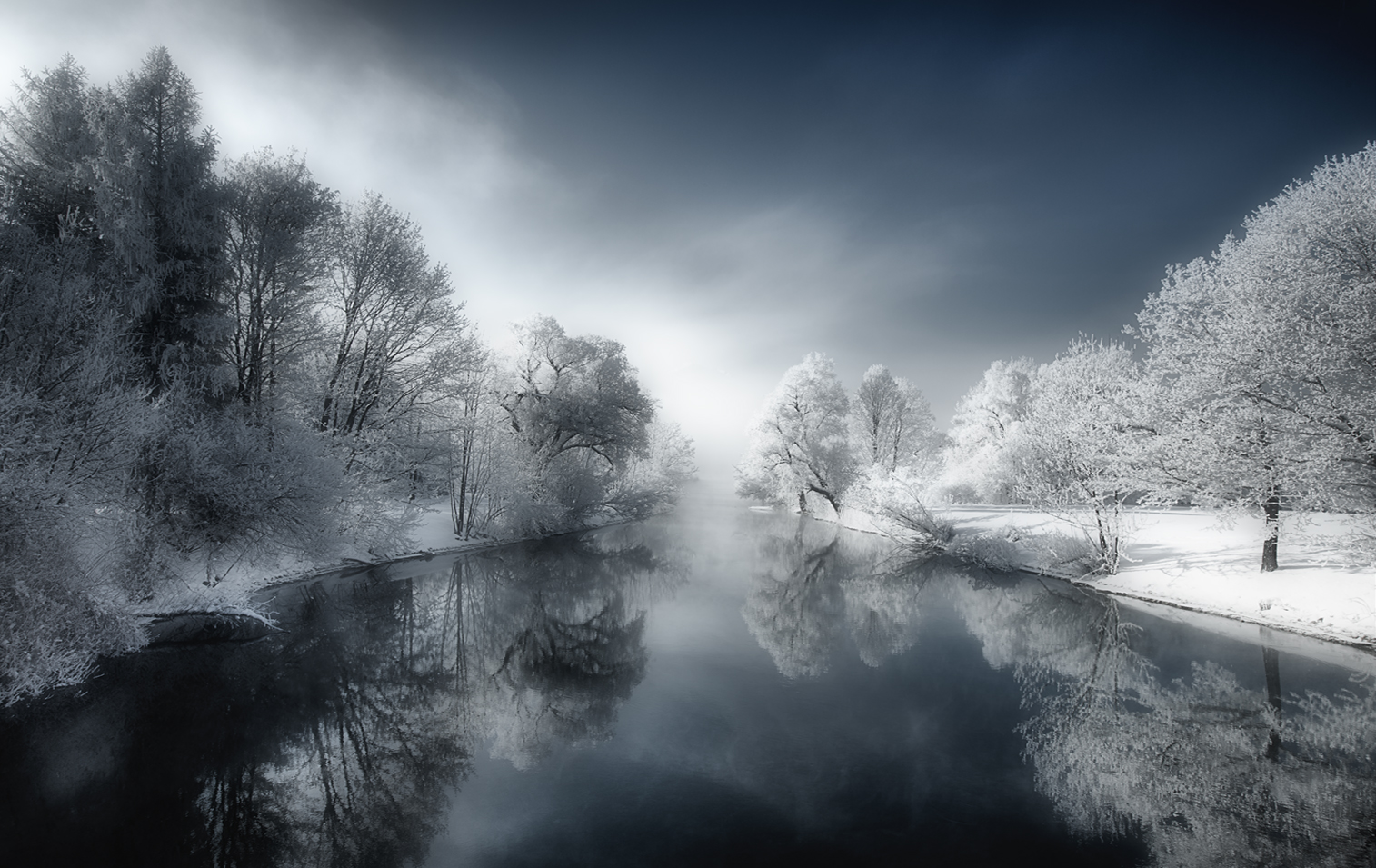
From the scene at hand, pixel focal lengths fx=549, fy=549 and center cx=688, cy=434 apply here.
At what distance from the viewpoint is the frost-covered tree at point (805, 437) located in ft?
120

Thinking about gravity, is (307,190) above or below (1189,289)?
above

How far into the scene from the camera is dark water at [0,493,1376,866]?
5.31m

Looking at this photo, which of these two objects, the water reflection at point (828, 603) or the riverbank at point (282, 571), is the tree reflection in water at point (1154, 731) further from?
the riverbank at point (282, 571)

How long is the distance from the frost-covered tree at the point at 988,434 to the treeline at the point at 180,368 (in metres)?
31.8

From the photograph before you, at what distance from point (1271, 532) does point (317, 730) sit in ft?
68.4

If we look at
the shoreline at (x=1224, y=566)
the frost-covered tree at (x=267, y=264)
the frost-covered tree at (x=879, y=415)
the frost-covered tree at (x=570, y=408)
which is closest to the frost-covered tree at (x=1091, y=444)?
the shoreline at (x=1224, y=566)

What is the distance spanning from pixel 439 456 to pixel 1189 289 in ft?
83.0

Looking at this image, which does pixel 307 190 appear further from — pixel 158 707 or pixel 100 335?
pixel 158 707

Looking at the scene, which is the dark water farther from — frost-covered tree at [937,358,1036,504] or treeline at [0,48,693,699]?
frost-covered tree at [937,358,1036,504]

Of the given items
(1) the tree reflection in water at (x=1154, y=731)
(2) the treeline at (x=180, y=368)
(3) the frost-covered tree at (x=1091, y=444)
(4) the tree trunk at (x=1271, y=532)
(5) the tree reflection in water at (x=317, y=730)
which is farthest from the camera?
(3) the frost-covered tree at (x=1091, y=444)

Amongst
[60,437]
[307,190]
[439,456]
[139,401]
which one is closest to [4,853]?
[60,437]

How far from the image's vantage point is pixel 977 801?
621 centimetres

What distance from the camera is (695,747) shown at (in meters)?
7.36

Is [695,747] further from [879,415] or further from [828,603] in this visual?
[879,415]
